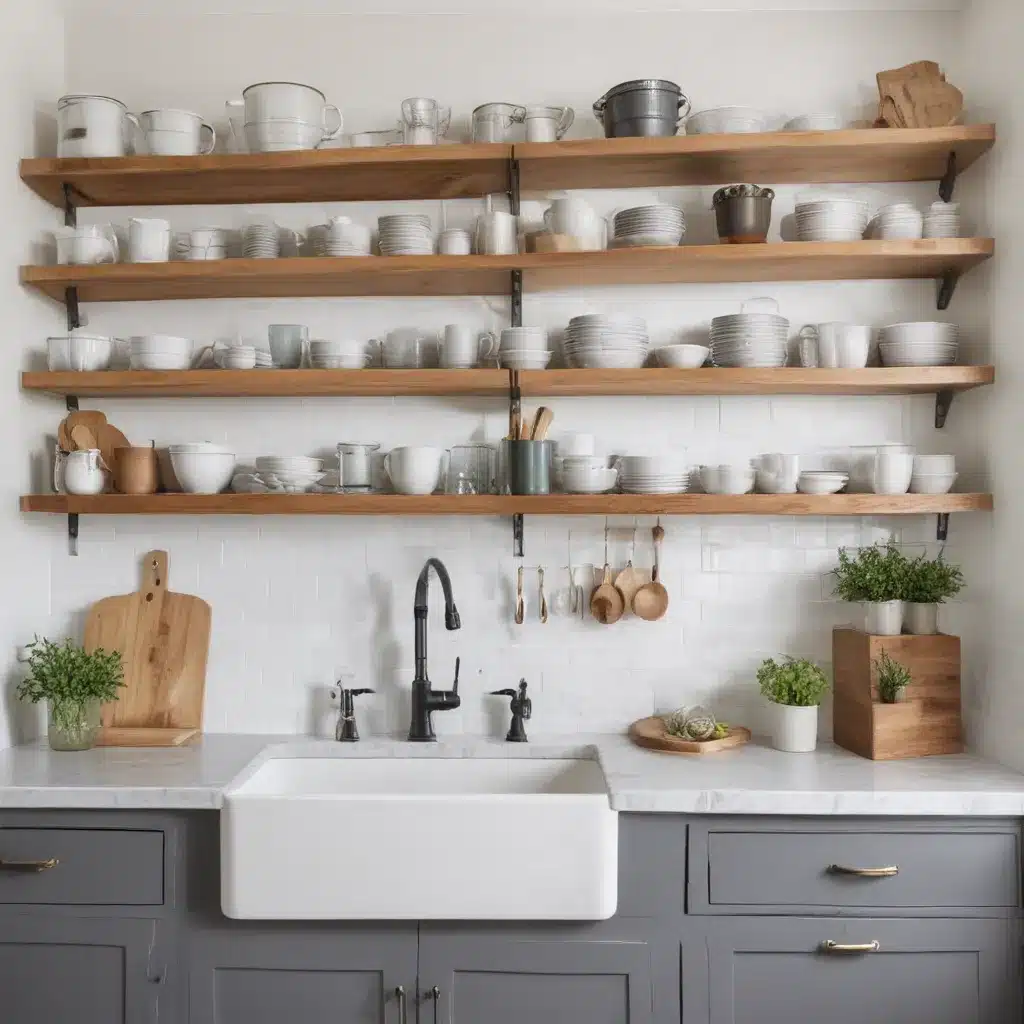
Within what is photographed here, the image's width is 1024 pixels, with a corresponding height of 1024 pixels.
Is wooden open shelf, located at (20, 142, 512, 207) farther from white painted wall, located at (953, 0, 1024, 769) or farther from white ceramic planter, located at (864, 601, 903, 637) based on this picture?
white ceramic planter, located at (864, 601, 903, 637)

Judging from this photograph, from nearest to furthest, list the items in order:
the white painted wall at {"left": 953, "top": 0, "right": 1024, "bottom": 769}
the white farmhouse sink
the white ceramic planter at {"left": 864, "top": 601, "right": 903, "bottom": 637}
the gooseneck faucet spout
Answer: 1. the white farmhouse sink
2. the white painted wall at {"left": 953, "top": 0, "right": 1024, "bottom": 769}
3. the white ceramic planter at {"left": 864, "top": 601, "right": 903, "bottom": 637}
4. the gooseneck faucet spout

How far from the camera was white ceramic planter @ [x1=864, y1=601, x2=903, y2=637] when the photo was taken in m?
2.45

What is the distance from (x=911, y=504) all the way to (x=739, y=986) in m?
1.18

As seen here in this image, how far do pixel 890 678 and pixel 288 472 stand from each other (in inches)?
61.9

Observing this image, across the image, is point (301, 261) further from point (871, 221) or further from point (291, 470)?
point (871, 221)

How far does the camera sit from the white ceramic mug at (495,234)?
252cm


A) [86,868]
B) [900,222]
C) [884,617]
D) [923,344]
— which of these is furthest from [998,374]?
[86,868]

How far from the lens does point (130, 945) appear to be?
213cm

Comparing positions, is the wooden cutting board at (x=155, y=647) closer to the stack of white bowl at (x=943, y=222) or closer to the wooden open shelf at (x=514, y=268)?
the wooden open shelf at (x=514, y=268)

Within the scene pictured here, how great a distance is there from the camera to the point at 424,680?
258 cm

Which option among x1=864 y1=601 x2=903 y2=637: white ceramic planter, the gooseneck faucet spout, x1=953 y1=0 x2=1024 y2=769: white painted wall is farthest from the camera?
the gooseneck faucet spout

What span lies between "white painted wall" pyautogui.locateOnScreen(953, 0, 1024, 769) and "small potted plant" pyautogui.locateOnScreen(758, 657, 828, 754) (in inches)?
16.5

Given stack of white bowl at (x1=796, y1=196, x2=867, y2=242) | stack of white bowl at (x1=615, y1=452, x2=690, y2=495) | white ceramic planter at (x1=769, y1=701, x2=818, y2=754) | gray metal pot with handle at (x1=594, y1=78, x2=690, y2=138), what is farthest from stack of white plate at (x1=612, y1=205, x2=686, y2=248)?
white ceramic planter at (x1=769, y1=701, x2=818, y2=754)

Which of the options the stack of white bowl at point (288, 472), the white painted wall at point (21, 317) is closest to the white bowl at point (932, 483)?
the stack of white bowl at point (288, 472)
